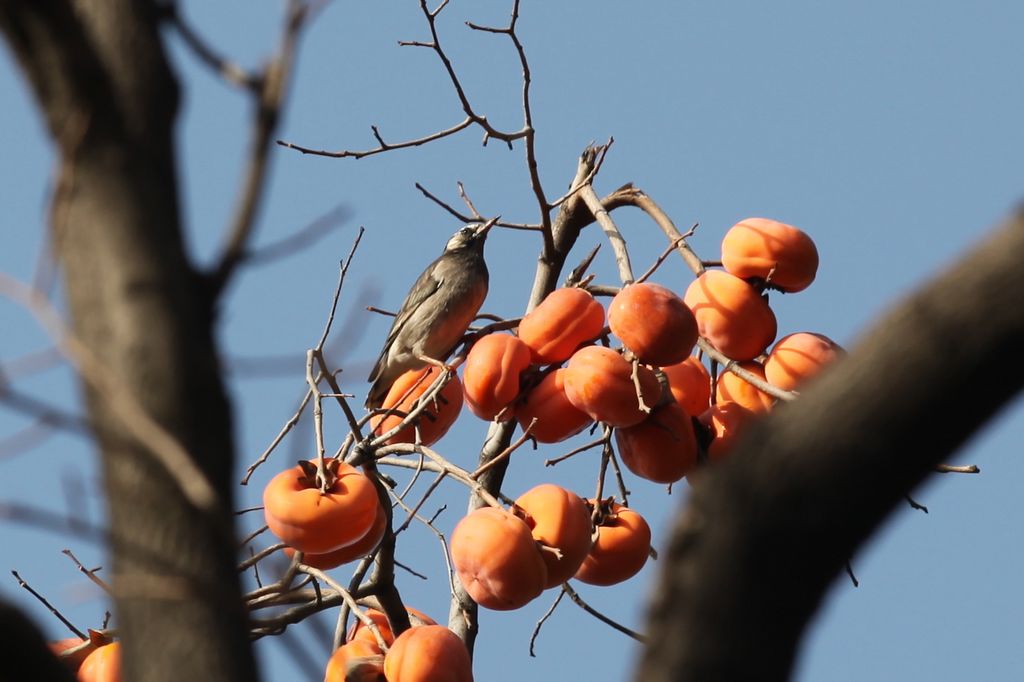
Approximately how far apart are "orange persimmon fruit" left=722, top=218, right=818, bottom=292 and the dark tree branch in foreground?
2.69 m

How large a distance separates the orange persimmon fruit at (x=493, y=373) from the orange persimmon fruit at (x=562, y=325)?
0.09 meters

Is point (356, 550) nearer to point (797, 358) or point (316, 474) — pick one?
point (316, 474)

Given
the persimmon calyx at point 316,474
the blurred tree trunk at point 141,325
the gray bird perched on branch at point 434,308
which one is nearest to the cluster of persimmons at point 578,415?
the persimmon calyx at point 316,474

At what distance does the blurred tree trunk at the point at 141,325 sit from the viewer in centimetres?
177

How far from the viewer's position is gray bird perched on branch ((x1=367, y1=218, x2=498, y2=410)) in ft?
22.0

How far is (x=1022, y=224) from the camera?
162cm

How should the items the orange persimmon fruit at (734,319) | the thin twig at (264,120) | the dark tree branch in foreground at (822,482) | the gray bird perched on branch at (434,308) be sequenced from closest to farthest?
1. the dark tree branch in foreground at (822,482)
2. the thin twig at (264,120)
3. the orange persimmon fruit at (734,319)
4. the gray bird perched on branch at (434,308)

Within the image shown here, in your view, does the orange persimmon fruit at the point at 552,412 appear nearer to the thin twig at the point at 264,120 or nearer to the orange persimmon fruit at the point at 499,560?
the orange persimmon fruit at the point at 499,560

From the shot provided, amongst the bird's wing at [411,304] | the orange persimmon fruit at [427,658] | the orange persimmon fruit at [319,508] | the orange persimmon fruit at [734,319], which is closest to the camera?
the orange persimmon fruit at [427,658]

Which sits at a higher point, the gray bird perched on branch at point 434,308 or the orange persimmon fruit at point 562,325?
the gray bird perched on branch at point 434,308

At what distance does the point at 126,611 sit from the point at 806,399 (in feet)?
3.19

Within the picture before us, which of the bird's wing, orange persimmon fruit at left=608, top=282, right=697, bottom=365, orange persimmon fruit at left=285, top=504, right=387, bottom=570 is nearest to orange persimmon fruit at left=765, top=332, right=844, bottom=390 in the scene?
orange persimmon fruit at left=608, top=282, right=697, bottom=365

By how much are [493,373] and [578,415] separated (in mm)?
298

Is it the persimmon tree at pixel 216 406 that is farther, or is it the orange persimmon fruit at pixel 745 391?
the orange persimmon fruit at pixel 745 391
